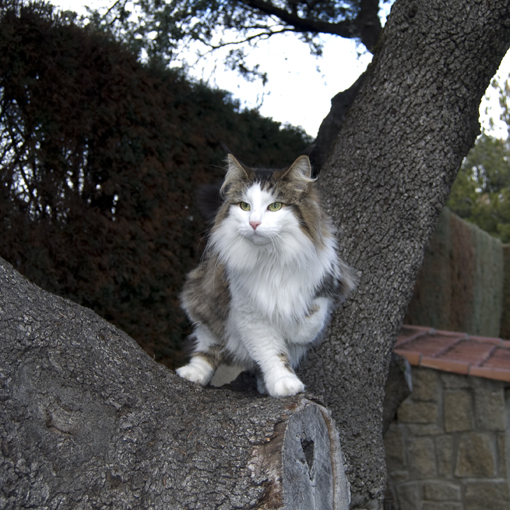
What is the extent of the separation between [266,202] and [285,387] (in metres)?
0.73

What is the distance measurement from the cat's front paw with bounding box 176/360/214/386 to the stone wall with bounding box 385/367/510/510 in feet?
8.63

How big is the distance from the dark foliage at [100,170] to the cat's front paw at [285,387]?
1619mm

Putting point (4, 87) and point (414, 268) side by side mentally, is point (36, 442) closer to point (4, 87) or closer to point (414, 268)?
point (414, 268)

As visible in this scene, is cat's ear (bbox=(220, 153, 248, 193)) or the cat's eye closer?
the cat's eye

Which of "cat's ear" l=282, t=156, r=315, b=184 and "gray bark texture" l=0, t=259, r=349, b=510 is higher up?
"cat's ear" l=282, t=156, r=315, b=184

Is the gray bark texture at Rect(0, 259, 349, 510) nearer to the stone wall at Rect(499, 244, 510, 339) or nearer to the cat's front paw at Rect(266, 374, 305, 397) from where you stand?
the cat's front paw at Rect(266, 374, 305, 397)

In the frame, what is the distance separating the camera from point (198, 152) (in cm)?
421

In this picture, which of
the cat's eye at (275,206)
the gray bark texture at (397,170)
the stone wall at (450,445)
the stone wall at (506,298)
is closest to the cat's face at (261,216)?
the cat's eye at (275,206)

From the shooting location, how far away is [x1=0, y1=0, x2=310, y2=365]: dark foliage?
2877 mm

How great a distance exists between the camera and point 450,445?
14.3ft

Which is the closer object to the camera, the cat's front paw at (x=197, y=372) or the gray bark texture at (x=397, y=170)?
the cat's front paw at (x=197, y=372)

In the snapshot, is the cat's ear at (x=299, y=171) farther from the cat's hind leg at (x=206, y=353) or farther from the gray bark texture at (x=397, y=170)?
the cat's hind leg at (x=206, y=353)

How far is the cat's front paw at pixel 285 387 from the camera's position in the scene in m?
1.98

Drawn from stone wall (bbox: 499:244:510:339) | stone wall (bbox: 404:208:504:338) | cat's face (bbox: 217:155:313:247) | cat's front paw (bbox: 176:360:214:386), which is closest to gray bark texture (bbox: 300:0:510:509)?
cat's front paw (bbox: 176:360:214:386)
